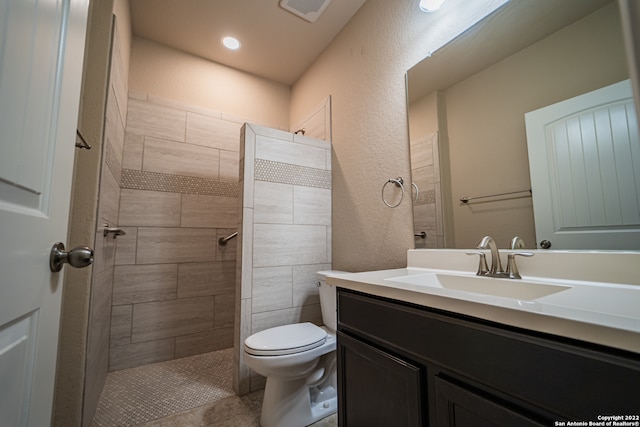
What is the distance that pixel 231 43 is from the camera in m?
2.31

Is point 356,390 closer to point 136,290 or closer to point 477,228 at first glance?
point 477,228

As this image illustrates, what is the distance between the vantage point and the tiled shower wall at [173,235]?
203 centimetres

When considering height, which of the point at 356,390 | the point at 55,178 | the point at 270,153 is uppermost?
the point at 270,153

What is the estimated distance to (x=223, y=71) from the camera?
2580 mm

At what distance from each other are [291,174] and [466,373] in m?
1.63

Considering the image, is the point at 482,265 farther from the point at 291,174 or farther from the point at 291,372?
the point at 291,174

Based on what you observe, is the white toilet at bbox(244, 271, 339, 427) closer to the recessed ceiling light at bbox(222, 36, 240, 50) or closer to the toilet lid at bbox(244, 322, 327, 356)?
the toilet lid at bbox(244, 322, 327, 356)

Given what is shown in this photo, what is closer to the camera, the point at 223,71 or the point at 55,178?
the point at 55,178

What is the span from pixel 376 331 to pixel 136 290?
2.00 meters

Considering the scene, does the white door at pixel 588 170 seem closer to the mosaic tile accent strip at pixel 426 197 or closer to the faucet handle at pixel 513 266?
the faucet handle at pixel 513 266

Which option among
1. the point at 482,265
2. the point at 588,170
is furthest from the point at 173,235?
the point at 588,170

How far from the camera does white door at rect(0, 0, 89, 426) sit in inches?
16.1

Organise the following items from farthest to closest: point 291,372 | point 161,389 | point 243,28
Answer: point 243,28 < point 161,389 < point 291,372

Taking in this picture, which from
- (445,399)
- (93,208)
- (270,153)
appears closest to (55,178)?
(93,208)
